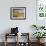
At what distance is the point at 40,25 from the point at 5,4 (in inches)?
72.0

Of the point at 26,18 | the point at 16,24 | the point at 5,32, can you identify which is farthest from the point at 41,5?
the point at 5,32

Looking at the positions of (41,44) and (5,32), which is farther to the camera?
(5,32)

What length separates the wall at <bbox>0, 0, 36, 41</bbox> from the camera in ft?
23.7

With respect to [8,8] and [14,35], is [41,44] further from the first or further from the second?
[8,8]

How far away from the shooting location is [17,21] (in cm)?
730

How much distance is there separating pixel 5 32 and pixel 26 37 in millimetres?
980

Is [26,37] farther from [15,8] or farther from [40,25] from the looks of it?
[15,8]

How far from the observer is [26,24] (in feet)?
24.0

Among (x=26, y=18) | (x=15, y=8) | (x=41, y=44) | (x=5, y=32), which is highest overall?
(x=15, y=8)

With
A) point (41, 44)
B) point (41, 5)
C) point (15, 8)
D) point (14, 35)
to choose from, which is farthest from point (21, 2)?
point (41, 44)

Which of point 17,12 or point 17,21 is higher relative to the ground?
point 17,12

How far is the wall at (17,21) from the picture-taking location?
23.7 ft

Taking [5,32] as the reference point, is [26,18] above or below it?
above

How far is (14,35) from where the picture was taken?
697 cm
